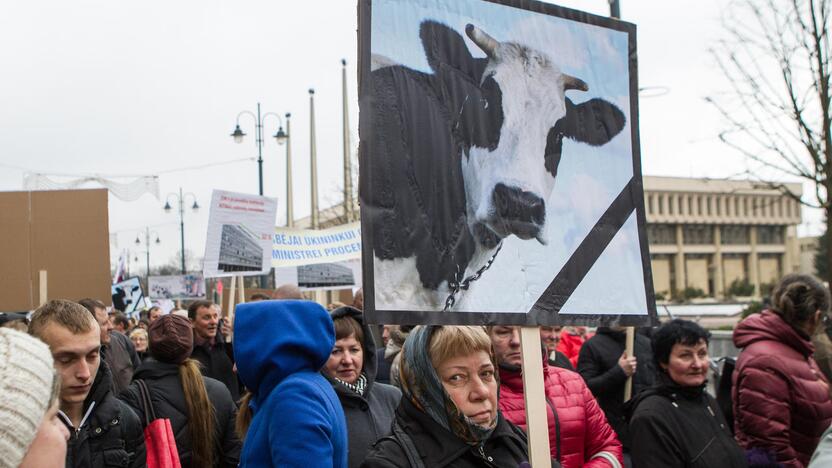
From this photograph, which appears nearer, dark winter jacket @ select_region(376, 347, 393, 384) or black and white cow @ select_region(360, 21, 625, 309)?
black and white cow @ select_region(360, 21, 625, 309)

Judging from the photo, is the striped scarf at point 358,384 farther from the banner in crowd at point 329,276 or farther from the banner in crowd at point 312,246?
the banner in crowd at point 329,276

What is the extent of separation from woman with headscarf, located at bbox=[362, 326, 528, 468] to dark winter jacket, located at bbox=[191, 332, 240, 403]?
458 cm

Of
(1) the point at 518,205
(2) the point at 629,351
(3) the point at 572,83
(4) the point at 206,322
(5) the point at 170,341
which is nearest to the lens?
(1) the point at 518,205

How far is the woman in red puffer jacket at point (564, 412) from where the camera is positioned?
408 cm

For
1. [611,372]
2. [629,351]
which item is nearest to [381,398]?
[629,351]

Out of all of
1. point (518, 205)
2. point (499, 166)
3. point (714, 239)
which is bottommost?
point (518, 205)

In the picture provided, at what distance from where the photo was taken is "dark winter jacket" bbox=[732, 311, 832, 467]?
4715 mm

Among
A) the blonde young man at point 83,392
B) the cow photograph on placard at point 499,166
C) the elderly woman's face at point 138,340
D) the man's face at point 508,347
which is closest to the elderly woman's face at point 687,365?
the man's face at point 508,347

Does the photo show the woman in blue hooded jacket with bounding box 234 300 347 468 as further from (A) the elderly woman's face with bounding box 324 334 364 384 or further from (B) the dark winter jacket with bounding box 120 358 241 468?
(B) the dark winter jacket with bounding box 120 358 241 468

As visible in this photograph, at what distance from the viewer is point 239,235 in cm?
1076

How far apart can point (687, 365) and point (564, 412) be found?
2.86ft

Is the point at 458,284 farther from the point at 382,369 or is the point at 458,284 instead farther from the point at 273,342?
the point at 382,369

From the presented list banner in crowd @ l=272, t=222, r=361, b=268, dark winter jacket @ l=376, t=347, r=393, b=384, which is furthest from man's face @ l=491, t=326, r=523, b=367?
banner in crowd @ l=272, t=222, r=361, b=268

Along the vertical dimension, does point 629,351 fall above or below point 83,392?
below
